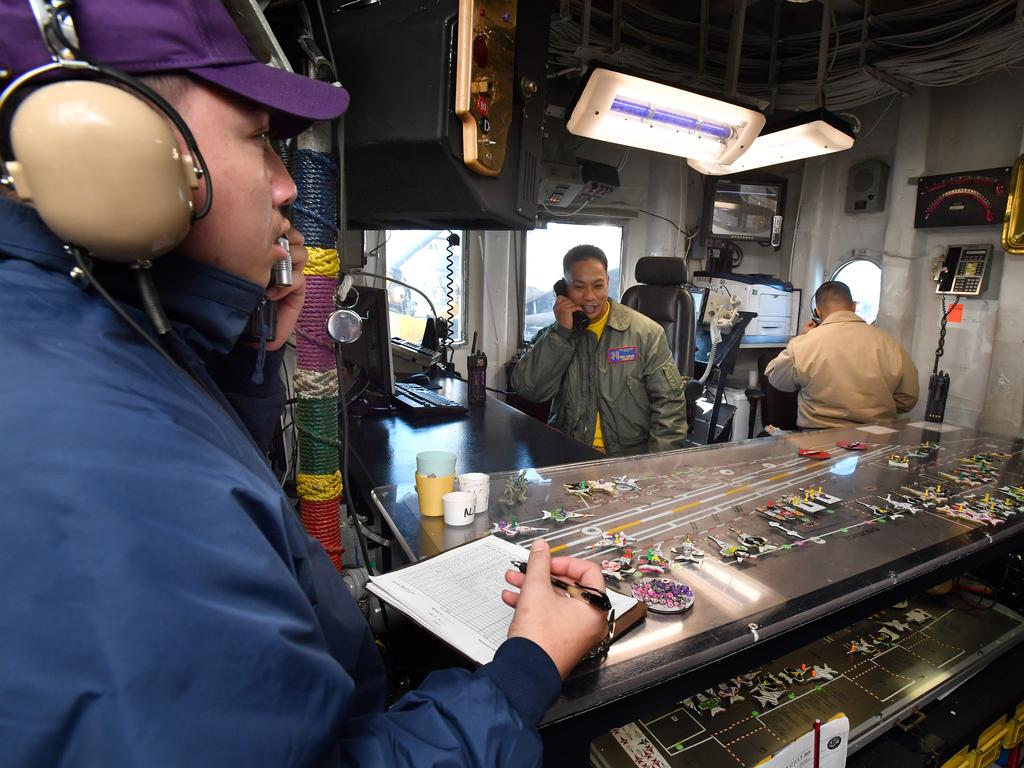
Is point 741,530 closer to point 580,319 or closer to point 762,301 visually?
point 580,319

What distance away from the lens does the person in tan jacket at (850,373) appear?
118 inches

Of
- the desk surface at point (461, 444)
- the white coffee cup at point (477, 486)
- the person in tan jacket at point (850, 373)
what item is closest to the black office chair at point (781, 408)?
the person in tan jacket at point (850, 373)

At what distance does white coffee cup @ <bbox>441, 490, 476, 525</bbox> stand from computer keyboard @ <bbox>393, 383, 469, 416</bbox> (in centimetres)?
118

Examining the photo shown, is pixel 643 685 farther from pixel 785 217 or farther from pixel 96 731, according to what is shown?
pixel 785 217

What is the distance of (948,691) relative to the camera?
4.45 feet

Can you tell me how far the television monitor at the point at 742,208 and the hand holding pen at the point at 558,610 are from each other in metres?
4.81

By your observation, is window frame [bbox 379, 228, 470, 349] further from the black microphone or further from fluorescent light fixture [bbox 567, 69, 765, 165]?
the black microphone

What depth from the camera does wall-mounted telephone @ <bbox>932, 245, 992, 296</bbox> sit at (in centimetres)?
412

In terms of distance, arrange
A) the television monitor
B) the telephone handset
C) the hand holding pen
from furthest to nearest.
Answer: the television monitor
the telephone handset
the hand holding pen

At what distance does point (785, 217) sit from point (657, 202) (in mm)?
1469

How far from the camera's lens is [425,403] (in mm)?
2469

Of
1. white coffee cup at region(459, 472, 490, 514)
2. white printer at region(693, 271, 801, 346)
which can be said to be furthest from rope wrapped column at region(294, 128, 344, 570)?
white printer at region(693, 271, 801, 346)

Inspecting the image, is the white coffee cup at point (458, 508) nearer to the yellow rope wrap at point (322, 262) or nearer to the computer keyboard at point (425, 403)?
the yellow rope wrap at point (322, 262)

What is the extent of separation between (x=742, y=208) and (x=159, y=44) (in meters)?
5.33
